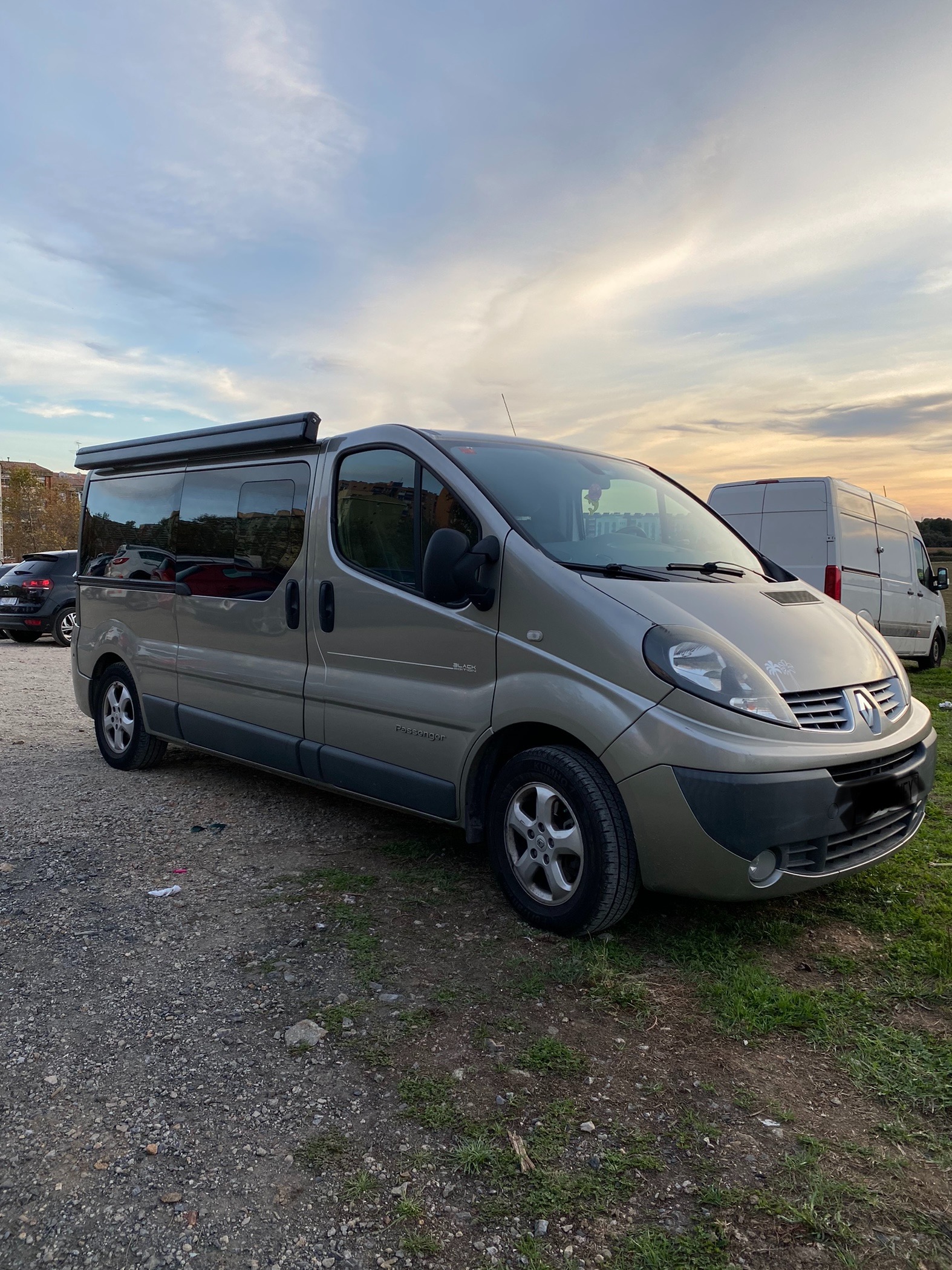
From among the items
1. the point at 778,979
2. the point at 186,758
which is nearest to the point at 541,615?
the point at 778,979

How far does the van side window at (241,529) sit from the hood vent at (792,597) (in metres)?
2.38

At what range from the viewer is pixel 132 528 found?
20.9ft

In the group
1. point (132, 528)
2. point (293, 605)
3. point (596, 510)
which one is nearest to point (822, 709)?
point (596, 510)

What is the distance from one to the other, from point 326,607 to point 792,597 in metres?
2.22

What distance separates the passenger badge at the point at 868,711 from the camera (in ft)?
11.5

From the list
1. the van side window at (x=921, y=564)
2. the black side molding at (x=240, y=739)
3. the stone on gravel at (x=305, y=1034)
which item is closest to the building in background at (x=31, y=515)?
the van side window at (x=921, y=564)

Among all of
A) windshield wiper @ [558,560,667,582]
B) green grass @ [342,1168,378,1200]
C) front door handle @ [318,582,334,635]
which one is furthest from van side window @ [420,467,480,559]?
green grass @ [342,1168,378,1200]

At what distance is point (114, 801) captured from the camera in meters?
5.76

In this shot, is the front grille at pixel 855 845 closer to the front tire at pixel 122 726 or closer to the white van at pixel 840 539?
the front tire at pixel 122 726

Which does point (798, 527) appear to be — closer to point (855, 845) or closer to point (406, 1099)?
point (855, 845)

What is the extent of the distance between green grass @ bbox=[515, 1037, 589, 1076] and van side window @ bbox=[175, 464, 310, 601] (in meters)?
2.86

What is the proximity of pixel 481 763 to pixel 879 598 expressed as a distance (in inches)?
356

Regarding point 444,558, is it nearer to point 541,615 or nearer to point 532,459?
point 541,615

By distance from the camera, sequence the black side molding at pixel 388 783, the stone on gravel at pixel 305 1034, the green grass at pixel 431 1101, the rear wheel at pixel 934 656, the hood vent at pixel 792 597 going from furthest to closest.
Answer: the rear wheel at pixel 934 656 < the black side molding at pixel 388 783 < the hood vent at pixel 792 597 < the stone on gravel at pixel 305 1034 < the green grass at pixel 431 1101
